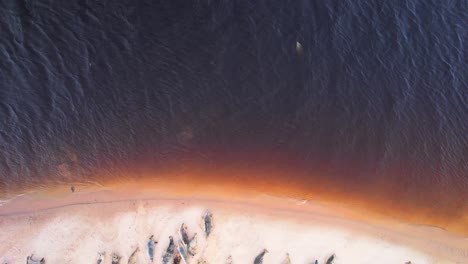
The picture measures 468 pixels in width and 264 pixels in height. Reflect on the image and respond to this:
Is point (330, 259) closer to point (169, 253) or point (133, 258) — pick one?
point (169, 253)

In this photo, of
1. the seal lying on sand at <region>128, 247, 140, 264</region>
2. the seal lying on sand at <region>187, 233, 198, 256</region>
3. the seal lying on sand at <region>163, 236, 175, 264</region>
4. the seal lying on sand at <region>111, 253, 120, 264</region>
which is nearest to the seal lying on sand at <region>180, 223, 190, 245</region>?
the seal lying on sand at <region>187, 233, 198, 256</region>

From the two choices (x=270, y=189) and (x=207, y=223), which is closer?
(x=207, y=223)

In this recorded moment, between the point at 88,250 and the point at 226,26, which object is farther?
the point at 226,26

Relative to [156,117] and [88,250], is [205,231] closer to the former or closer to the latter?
[88,250]

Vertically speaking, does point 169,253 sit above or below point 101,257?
above

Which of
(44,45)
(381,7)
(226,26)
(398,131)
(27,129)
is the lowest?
(27,129)

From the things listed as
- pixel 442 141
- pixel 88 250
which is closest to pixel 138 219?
pixel 88 250

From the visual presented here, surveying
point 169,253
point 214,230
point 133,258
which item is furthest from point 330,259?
point 133,258
